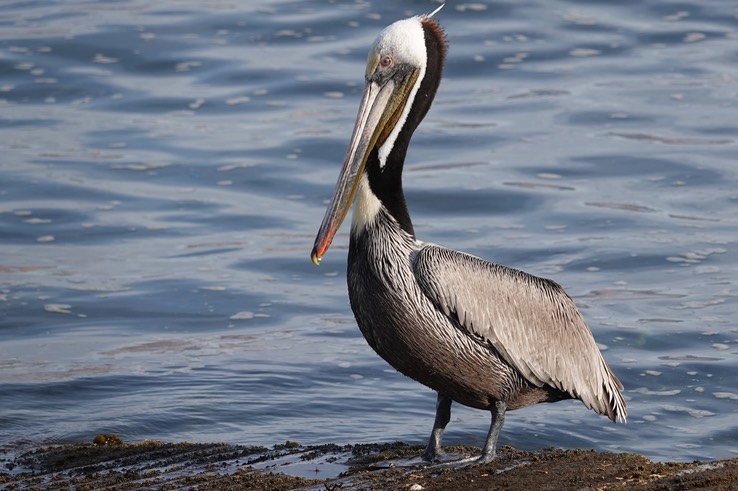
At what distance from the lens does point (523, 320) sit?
6.08 m

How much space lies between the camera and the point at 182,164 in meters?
13.1

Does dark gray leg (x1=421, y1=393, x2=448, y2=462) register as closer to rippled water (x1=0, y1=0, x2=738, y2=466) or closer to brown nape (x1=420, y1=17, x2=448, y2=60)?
rippled water (x1=0, y1=0, x2=738, y2=466)

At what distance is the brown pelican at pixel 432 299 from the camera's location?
5.74 metres

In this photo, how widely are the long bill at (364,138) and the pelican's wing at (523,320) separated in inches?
17.3

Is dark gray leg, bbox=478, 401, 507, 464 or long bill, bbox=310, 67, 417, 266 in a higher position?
long bill, bbox=310, 67, 417, 266

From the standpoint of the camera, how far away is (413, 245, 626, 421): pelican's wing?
579cm

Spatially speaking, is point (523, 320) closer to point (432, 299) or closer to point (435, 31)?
point (432, 299)

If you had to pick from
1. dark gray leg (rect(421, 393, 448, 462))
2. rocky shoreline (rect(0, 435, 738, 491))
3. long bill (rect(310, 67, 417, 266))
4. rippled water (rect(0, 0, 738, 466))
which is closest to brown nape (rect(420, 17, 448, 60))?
long bill (rect(310, 67, 417, 266))

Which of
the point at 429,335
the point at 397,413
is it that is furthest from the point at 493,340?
the point at 397,413

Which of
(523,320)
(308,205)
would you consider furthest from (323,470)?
(308,205)

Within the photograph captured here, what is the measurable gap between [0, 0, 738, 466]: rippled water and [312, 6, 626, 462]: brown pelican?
4.76 ft

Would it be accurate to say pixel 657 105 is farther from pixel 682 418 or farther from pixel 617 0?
pixel 682 418

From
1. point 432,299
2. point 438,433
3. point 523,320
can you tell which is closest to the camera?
point 432,299

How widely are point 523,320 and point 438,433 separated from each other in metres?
0.64
